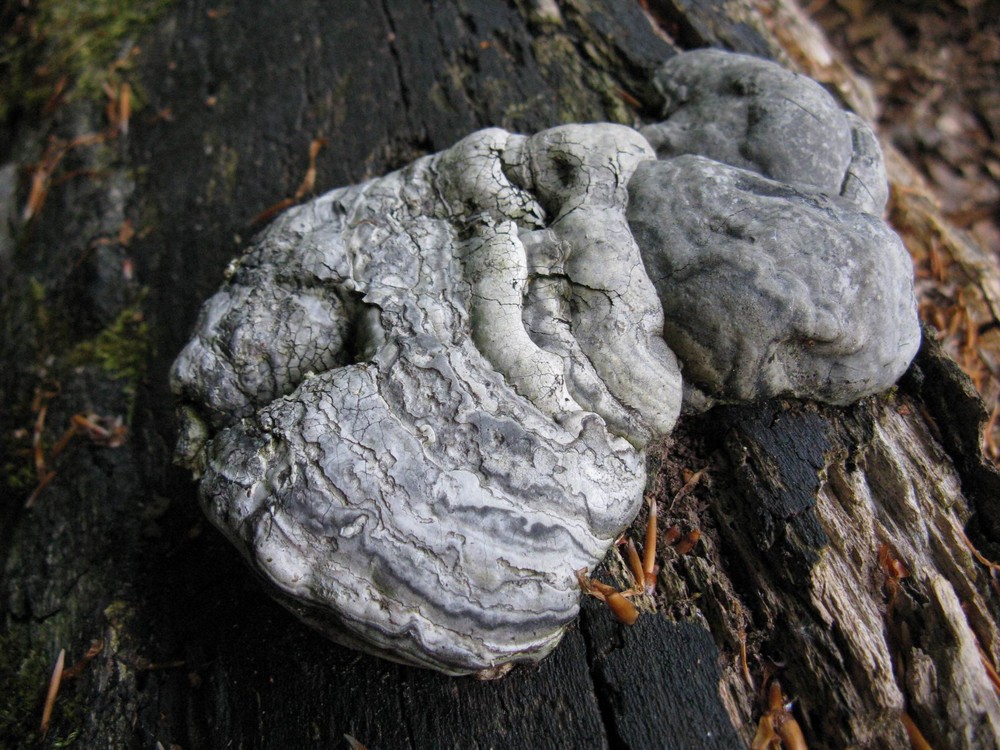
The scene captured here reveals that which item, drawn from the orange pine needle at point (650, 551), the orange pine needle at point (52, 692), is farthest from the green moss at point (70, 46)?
the orange pine needle at point (650, 551)

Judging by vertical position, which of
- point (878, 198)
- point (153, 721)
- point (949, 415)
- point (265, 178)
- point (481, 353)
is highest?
point (878, 198)

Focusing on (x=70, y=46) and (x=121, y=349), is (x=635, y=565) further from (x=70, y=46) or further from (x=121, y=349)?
(x=70, y=46)

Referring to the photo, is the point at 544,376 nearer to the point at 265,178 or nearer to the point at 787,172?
the point at 787,172

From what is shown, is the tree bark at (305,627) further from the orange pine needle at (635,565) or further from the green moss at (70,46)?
the green moss at (70,46)

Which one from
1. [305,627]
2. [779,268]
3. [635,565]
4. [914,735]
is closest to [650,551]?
[635,565]

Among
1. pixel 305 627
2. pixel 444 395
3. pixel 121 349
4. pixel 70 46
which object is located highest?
pixel 444 395

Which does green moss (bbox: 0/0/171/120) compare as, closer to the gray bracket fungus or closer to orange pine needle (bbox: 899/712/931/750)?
the gray bracket fungus

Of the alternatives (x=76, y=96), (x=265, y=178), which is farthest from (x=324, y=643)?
(x=76, y=96)
